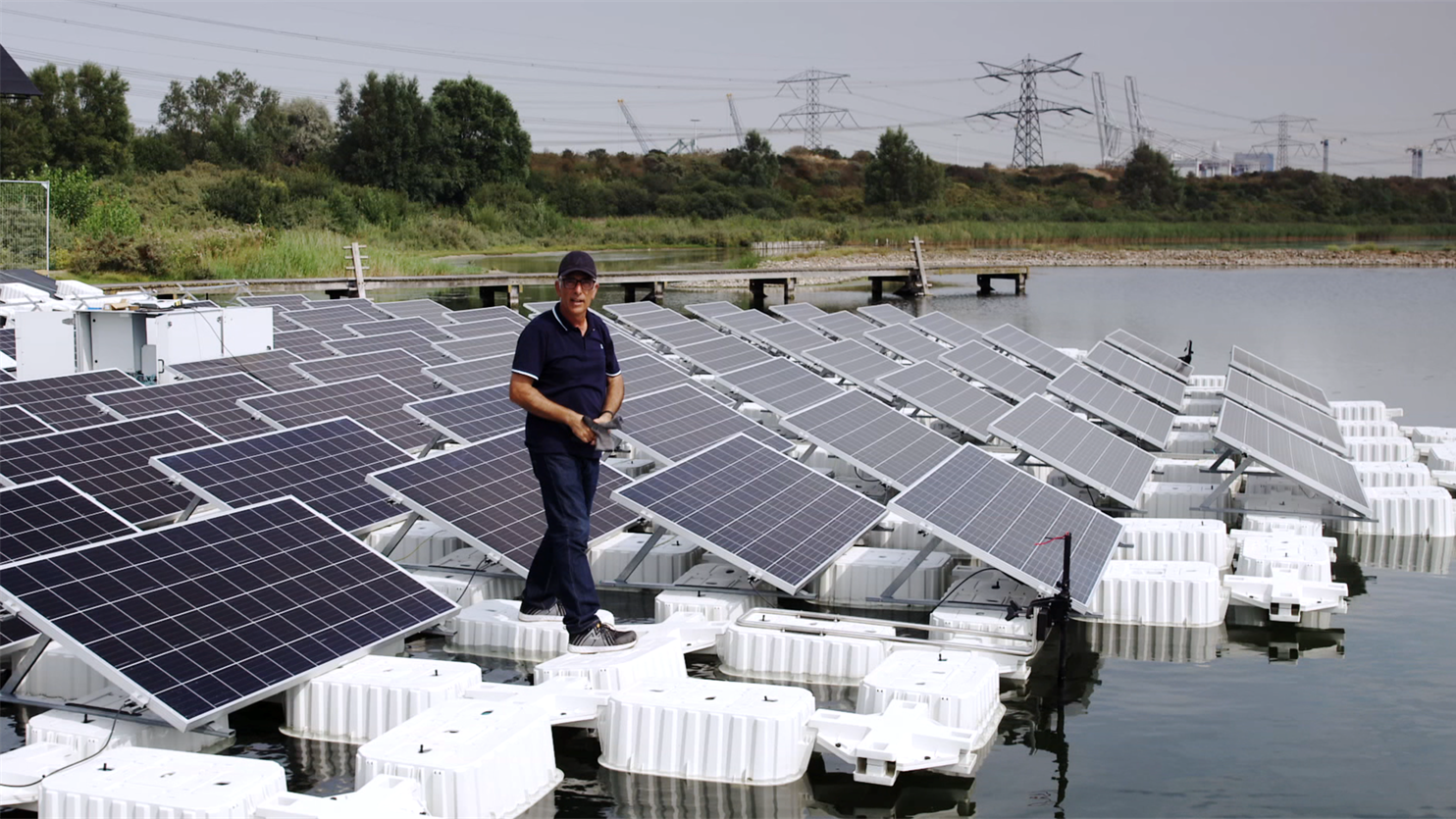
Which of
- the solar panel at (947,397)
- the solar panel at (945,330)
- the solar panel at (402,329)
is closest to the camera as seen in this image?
the solar panel at (947,397)

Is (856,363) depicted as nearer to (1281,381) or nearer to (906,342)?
(906,342)

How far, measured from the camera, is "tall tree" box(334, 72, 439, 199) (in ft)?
287

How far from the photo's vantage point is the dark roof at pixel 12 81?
29.4m

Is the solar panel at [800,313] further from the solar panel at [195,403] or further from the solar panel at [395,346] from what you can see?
the solar panel at [195,403]

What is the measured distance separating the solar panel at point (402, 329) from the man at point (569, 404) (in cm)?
1450

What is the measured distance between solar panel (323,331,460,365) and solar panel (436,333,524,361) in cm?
11

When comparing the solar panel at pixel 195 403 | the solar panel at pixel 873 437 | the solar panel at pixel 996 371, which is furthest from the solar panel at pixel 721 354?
the solar panel at pixel 195 403

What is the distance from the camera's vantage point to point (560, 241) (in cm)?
7938

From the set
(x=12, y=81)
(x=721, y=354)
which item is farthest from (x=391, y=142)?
(x=721, y=354)

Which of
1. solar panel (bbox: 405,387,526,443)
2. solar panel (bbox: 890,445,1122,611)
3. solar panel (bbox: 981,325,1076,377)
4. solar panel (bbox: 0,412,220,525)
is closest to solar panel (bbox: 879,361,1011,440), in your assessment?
solar panel (bbox: 890,445,1122,611)

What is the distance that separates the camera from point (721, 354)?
20.8 metres

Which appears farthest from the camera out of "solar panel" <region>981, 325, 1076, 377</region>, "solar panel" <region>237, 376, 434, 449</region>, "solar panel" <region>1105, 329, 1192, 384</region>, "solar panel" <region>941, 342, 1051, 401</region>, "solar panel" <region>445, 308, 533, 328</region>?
"solar panel" <region>445, 308, 533, 328</region>

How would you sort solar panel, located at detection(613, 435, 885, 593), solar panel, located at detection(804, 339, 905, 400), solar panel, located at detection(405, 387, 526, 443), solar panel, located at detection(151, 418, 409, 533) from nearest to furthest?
solar panel, located at detection(613, 435, 885, 593) < solar panel, located at detection(151, 418, 409, 533) < solar panel, located at detection(405, 387, 526, 443) < solar panel, located at detection(804, 339, 905, 400)

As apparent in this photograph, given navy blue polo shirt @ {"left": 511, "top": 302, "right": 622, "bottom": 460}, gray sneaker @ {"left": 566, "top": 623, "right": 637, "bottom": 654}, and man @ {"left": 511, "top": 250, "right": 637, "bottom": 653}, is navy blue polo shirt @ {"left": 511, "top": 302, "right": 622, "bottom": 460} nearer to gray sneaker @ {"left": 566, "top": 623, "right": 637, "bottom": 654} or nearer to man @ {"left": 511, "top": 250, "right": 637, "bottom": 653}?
man @ {"left": 511, "top": 250, "right": 637, "bottom": 653}
